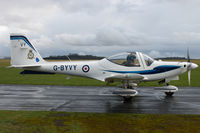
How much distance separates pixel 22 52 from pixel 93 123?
275 inches

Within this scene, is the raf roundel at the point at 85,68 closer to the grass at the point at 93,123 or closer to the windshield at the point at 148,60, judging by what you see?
the windshield at the point at 148,60

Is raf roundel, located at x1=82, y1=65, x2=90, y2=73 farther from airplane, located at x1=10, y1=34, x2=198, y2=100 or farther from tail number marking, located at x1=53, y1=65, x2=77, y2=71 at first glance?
tail number marking, located at x1=53, y1=65, x2=77, y2=71

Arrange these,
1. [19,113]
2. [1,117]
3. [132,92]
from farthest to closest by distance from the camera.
→ [132,92]
[19,113]
[1,117]

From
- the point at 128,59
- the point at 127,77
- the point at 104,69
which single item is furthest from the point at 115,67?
the point at 127,77

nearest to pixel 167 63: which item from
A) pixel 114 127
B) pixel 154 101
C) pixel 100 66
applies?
pixel 154 101

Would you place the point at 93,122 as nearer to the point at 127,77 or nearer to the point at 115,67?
the point at 127,77

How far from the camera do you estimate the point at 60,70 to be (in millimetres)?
10680

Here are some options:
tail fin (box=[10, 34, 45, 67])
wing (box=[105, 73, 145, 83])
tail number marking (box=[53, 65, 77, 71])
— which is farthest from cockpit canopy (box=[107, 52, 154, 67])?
tail fin (box=[10, 34, 45, 67])

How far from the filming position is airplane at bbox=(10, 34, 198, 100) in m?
9.75

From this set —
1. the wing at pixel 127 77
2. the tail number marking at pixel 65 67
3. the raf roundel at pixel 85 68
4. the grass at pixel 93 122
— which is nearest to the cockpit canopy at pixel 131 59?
the wing at pixel 127 77

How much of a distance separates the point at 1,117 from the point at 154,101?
271 inches

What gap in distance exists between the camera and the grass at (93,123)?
5457 mm

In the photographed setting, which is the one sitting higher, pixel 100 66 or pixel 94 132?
pixel 100 66

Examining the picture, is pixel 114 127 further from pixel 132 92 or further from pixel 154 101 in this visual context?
pixel 154 101
